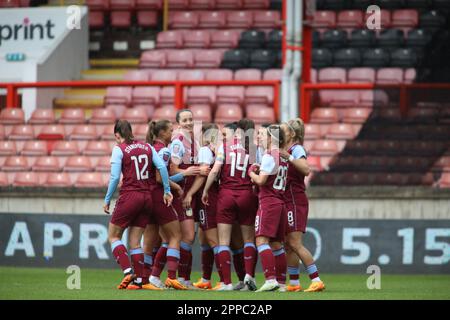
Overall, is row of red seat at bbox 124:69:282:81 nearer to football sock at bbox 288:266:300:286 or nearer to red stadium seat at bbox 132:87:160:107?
red stadium seat at bbox 132:87:160:107

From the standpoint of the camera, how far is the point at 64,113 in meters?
20.2

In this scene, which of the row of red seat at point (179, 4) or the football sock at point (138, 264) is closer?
the football sock at point (138, 264)

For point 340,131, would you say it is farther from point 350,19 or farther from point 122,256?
point 122,256

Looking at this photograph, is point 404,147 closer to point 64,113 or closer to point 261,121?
point 261,121

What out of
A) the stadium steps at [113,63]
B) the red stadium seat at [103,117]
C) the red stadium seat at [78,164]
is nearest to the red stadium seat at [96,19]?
the stadium steps at [113,63]

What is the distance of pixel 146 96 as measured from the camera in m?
20.8

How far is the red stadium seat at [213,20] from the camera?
2392 centimetres

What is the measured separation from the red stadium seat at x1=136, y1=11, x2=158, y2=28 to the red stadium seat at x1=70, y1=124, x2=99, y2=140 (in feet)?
18.3

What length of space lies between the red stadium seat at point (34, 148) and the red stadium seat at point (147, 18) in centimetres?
574

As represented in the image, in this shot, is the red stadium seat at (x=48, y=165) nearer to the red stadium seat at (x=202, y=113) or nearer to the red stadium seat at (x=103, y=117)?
the red stadium seat at (x=103, y=117)

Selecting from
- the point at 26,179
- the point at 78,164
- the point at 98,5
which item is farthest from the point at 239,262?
the point at 98,5

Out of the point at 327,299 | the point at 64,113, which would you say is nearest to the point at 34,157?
the point at 64,113

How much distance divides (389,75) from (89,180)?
18.9 feet

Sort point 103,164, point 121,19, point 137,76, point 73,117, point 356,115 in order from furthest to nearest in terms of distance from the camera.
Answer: point 121,19
point 137,76
point 73,117
point 103,164
point 356,115
